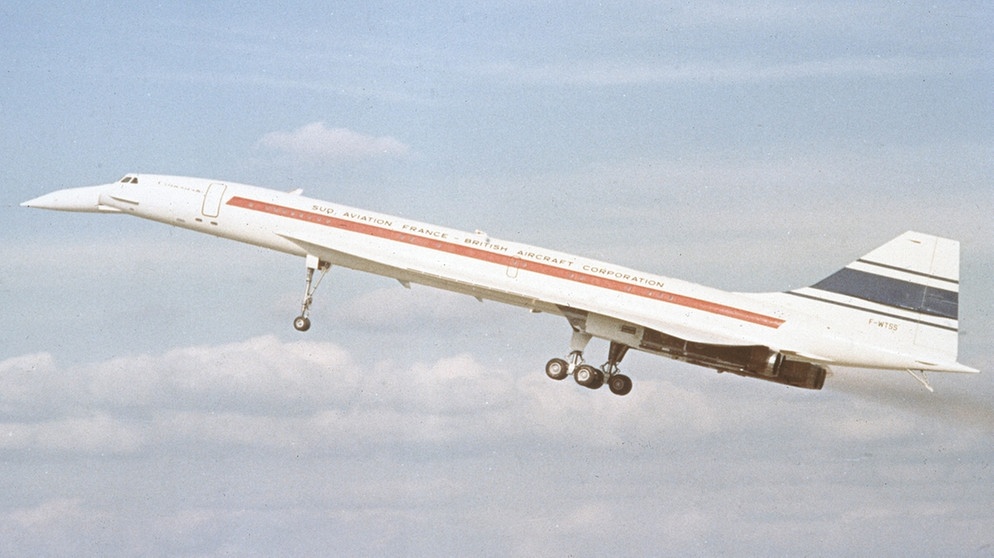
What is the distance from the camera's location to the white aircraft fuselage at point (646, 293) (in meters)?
29.0

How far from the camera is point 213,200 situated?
3228 centimetres

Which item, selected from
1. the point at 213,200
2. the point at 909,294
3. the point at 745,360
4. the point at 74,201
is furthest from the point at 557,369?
the point at 74,201

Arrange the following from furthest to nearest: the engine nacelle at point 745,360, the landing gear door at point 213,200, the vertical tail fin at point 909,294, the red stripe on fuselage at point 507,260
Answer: the landing gear door at point 213,200, the red stripe on fuselage at point 507,260, the engine nacelle at point 745,360, the vertical tail fin at point 909,294

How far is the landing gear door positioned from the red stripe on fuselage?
483 millimetres

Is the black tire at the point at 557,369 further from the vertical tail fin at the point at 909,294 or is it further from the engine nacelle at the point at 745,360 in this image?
the vertical tail fin at the point at 909,294

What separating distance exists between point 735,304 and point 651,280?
1618 millimetres

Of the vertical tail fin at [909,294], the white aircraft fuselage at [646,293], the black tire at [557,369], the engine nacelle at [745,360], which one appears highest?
the vertical tail fin at [909,294]

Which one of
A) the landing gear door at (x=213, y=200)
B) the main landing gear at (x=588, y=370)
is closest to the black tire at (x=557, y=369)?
the main landing gear at (x=588, y=370)

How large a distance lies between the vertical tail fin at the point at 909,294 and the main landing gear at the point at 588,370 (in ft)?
13.0

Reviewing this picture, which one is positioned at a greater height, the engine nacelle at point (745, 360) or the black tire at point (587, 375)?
the engine nacelle at point (745, 360)

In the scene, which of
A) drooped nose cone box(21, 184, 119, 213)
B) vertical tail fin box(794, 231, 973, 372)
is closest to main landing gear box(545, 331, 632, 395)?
vertical tail fin box(794, 231, 973, 372)

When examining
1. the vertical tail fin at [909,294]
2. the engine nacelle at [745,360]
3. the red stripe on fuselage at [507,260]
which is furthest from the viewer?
the red stripe on fuselage at [507,260]

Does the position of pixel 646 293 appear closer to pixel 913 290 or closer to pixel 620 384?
pixel 620 384

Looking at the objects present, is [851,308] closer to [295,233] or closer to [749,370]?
[749,370]
